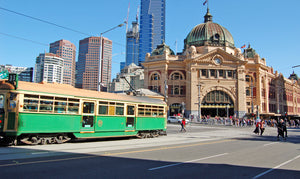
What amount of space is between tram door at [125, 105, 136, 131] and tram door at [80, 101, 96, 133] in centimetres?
281

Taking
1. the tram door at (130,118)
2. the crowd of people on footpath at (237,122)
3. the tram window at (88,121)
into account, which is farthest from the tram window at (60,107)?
the crowd of people on footpath at (237,122)

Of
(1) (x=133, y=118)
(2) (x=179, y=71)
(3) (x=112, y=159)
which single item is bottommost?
(3) (x=112, y=159)

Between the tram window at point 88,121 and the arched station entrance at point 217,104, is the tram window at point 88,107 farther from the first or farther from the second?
the arched station entrance at point 217,104

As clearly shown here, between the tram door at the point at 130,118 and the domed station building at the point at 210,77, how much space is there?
3516 centimetres

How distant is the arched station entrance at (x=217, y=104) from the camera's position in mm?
55500

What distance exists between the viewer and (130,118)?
17.3m

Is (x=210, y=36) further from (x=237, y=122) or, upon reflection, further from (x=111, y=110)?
(x=111, y=110)

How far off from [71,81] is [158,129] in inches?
7021

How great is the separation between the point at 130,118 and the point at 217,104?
4191cm

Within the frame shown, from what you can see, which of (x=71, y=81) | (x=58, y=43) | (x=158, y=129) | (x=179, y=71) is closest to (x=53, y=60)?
(x=71, y=81)

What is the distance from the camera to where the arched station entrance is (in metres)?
55.5

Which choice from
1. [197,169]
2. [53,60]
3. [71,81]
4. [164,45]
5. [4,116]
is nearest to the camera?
[197,169]

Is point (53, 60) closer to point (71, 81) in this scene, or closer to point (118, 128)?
point (71, 81)

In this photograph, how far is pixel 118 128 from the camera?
16312 millimetres
